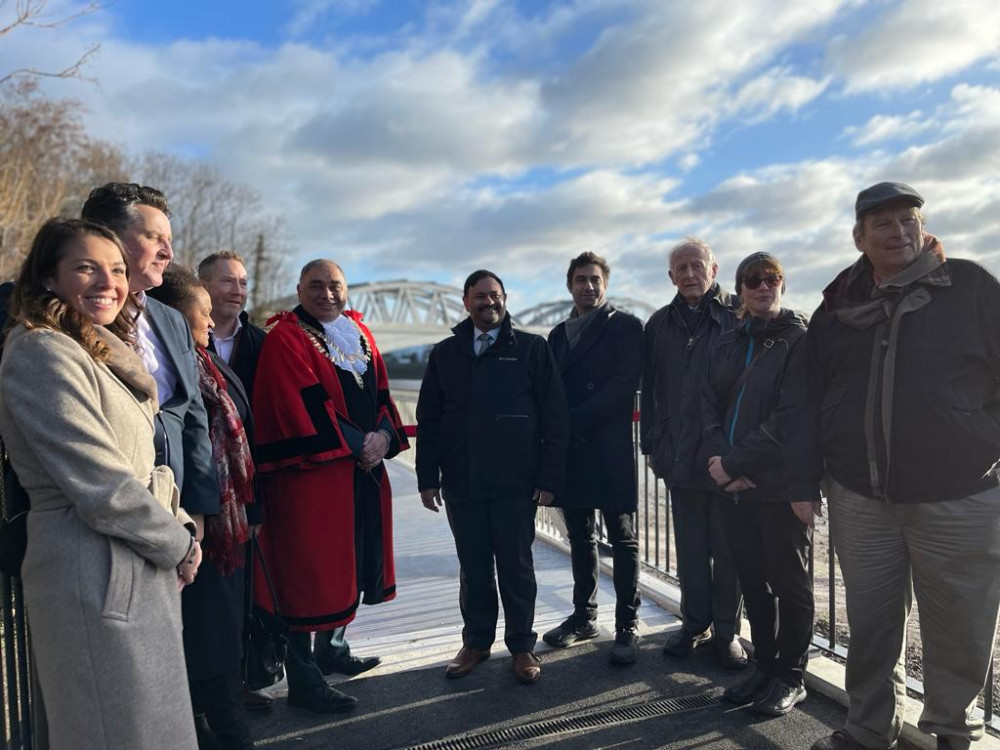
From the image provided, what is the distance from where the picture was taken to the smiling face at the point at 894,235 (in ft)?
8.82

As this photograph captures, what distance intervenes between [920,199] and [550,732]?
8.64ft

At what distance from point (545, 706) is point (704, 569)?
1.11 meters

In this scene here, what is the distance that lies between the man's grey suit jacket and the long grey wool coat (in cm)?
49

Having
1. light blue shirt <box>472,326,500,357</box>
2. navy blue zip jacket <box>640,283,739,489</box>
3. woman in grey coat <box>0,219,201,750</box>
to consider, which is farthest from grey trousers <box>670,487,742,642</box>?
woman in grey coat <box>0,219,201,750</box>

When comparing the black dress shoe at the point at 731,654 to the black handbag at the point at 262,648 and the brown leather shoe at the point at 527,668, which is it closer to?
the brown leather shoe at the point at 527,668

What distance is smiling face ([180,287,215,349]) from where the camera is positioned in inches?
115

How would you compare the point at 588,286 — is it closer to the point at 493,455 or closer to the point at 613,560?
the point at 493,455

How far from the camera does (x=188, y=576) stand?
2.18 meters

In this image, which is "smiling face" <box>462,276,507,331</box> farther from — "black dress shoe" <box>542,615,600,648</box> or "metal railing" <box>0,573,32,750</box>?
"metal railing" <box>0,573,32,750</box>

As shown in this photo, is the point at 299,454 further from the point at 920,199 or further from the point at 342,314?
the point at 920,199

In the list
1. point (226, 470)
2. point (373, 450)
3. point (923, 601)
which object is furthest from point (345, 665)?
point (923, 601)

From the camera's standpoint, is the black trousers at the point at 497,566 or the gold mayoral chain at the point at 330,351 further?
the black trousers at the point at 497,566

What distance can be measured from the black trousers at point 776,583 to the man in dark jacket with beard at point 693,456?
0.25 meters

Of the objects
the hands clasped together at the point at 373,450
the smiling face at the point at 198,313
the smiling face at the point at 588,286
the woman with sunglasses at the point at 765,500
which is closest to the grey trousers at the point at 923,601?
the woman with sunglasses at the point at 765,500
